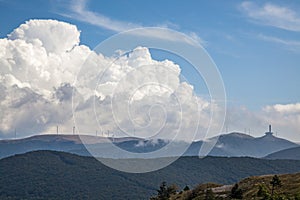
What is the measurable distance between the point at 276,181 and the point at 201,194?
108 feet

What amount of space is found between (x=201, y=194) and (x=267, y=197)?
42954 mm

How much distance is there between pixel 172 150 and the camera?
417 feet

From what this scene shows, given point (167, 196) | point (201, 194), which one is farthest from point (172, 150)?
point (167, 196)

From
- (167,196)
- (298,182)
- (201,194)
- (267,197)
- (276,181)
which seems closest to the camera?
(267,197)

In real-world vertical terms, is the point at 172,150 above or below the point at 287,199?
above

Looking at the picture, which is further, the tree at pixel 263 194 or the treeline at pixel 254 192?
the treeline at pixel 254 192

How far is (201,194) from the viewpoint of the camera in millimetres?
160875

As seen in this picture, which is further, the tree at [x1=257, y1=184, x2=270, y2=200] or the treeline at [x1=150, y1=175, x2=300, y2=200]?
the treeline at [x1=150, y1=175, x2=300, y2=200]

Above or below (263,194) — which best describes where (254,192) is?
below

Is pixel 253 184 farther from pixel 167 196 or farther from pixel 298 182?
pixel 167 196

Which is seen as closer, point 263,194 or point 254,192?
point 263,194

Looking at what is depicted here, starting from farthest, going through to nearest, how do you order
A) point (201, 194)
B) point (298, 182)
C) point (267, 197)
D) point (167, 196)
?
point (167, 196) < point (201, 194) < point (298, 182) < point (267, 197)

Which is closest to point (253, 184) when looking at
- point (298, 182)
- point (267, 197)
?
point (298, 182)

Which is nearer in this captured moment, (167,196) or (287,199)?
(287,199)
